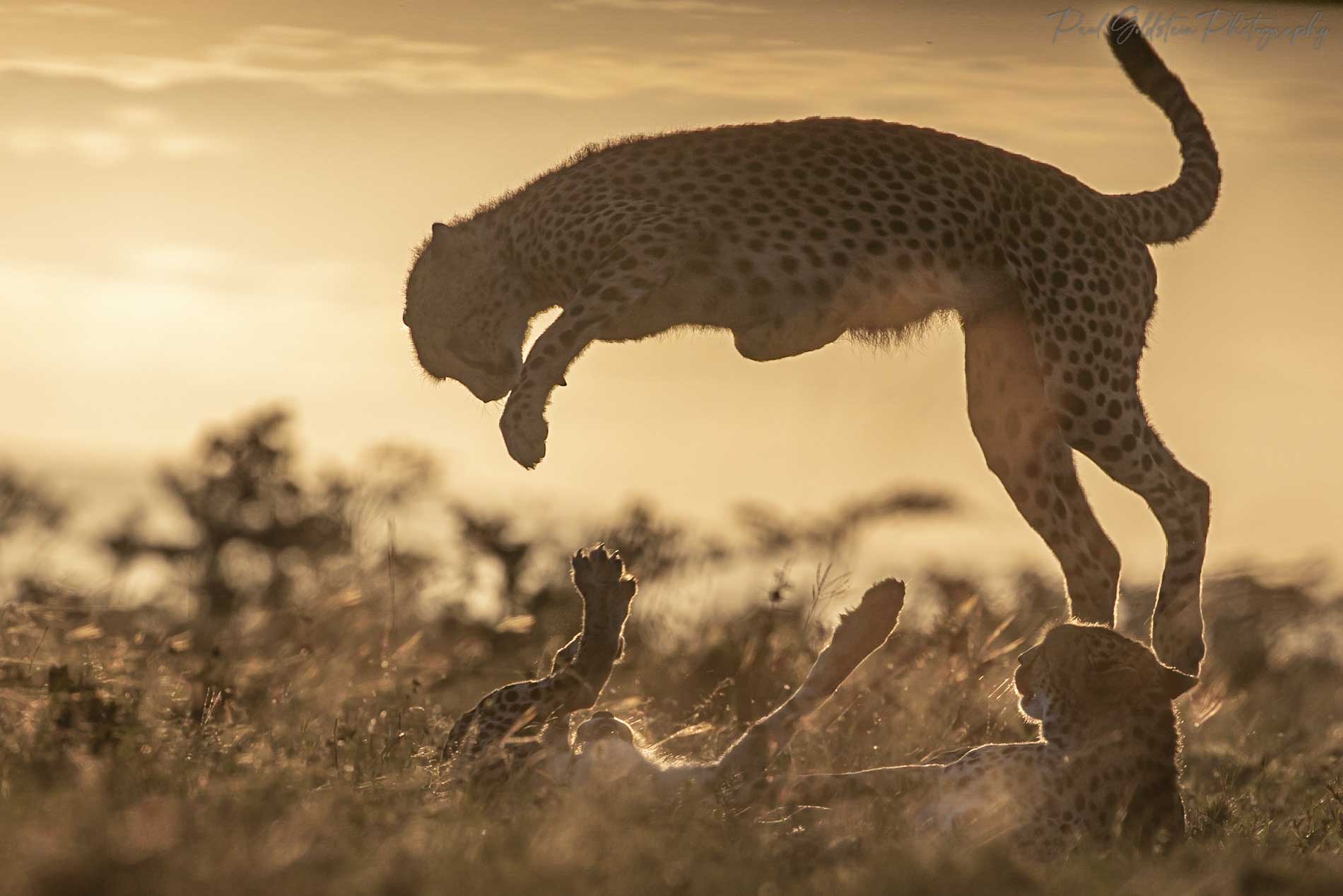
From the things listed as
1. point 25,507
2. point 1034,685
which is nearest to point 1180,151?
point 1034,685

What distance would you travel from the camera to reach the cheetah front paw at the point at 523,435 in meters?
5.80

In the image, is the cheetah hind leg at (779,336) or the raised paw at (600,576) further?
the cheetah hind leg at (779,336)

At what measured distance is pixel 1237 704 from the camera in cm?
870

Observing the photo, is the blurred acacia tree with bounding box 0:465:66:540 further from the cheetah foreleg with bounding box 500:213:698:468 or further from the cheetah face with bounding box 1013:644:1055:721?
the cheetah face with bounding box 1013:644:1055:721

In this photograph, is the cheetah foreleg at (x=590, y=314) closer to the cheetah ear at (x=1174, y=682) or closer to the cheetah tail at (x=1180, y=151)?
the cheetah ear at (x=1174, y=682)

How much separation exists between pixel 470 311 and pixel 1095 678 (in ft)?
8.90

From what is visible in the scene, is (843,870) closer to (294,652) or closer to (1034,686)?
(1034,686)

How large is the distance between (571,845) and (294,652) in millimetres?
2845

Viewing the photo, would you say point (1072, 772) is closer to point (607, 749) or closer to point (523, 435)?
point (607, 749)

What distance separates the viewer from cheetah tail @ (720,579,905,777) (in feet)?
17.4

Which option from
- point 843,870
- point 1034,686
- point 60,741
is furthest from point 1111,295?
point 60,741

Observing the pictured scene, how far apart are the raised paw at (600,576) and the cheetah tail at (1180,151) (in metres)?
2.72

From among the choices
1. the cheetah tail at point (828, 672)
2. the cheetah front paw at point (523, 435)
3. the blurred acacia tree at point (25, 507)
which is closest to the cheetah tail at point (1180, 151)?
the cheetah tail at point (828, 672)

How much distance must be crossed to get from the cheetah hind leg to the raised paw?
3.20 ft
